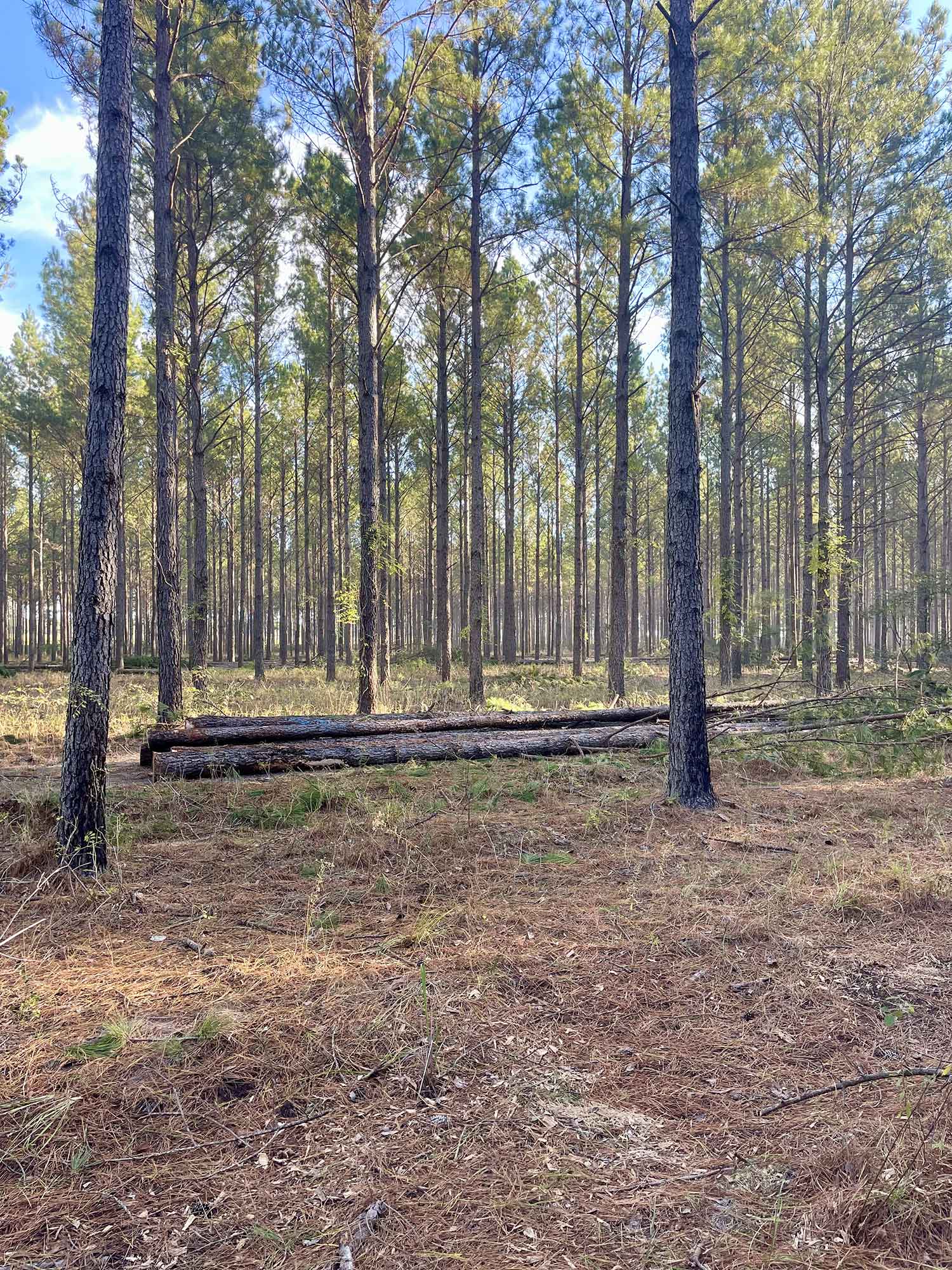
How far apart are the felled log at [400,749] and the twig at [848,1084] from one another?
19.6 ft

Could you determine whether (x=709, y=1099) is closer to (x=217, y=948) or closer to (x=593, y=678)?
(x=217, y=948)

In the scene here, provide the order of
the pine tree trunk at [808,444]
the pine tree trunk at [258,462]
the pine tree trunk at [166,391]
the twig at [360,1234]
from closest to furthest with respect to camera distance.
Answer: the twig at [360,1234] → the pine tree trunk at [166,391] → the pine tree trunk at [808,444] → the pine tree trunk at [258,462]

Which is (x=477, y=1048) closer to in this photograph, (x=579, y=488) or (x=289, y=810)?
(x=289, y=810)

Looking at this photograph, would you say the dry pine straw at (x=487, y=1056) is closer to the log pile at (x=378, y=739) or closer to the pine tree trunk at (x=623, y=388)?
the log pile at (x=378, y=739)

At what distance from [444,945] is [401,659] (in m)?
21.6

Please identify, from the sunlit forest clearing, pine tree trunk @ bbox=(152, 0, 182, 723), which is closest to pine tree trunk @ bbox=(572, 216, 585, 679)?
the sunlit forest clearing

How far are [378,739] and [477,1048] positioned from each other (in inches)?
237

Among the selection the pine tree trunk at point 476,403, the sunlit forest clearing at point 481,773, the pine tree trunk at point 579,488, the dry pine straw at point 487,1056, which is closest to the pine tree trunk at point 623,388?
the sunlit forest clearing at point 481,773

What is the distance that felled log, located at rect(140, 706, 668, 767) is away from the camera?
305 inches

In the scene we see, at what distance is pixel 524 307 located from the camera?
19.1 metres

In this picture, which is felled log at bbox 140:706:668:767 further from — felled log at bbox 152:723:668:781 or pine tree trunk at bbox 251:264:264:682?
pine tree trunk at bbox 251:264:264:682

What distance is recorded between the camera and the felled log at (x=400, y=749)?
724 centimetres

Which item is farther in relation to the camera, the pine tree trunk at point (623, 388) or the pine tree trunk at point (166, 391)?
the pine tree trunk at point (623, 388)

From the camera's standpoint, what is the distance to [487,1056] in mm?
2506
